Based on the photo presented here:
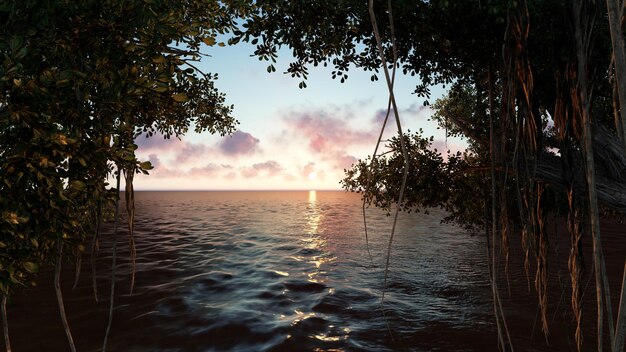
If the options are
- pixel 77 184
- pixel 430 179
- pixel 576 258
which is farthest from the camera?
pixel 430 179

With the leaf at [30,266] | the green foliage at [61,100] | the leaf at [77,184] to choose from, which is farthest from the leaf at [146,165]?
the leaf at [30,266]

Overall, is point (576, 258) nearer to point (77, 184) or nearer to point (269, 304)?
point (77, 184)

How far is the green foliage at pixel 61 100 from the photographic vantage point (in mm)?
3084

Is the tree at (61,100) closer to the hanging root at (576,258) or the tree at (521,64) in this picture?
the tree at (521,64)

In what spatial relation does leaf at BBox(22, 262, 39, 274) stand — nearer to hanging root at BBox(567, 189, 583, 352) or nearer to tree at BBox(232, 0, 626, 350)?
tree at BBox(232, 0, 626, 350)

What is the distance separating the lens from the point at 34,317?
32.6ft

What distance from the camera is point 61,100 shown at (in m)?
3.34

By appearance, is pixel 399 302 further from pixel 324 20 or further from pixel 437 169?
pixel 324 20

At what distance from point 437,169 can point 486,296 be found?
684 cm

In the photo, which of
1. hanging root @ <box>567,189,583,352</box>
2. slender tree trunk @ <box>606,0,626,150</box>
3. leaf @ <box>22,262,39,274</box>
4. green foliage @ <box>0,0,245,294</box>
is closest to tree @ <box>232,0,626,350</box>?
hanging root @ <box>567,189,583,352</box>

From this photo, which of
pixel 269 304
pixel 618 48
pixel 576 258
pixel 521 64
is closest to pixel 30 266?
pixel 618 48

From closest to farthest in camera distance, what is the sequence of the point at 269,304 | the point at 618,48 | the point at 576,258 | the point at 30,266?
the point at 618,48 < the point at 30,266 < the point at 576,258 < the point at 269,304

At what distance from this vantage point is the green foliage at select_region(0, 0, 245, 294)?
308cm

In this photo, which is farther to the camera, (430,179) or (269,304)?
(269,304)
